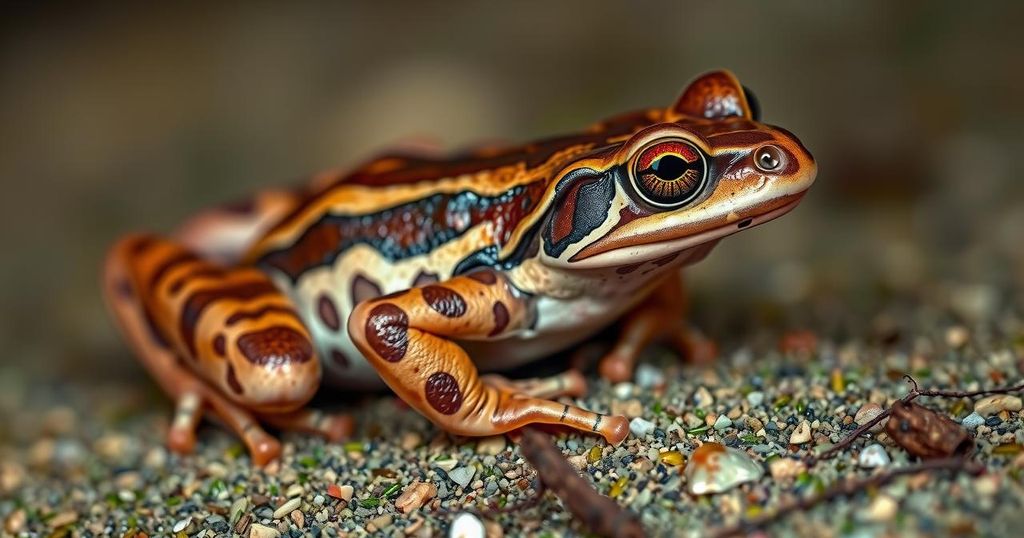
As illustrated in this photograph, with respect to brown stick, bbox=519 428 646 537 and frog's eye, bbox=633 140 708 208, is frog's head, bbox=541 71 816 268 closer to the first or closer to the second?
frog's eye, bbox=633 140 708 208

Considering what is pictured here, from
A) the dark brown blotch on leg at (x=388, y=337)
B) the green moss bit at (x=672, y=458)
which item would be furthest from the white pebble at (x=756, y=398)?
the dark brown blotch on leg at (x=388, y=337)

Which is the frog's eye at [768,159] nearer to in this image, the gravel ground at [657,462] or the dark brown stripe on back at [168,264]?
the gravel ground at [657,462]

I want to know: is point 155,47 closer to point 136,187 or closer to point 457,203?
point 136,187

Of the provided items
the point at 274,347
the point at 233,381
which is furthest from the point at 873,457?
the point at 233,381

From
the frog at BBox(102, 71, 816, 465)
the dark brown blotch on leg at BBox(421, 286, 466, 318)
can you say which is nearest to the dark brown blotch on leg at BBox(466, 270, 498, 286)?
the frog at BBox(102, 71, 816, 465)

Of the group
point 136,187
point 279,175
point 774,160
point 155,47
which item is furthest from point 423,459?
point 155,47

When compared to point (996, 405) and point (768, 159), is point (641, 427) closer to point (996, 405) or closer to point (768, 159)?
point (768, 159)

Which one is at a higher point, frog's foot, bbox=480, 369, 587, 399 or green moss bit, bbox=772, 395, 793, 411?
frog's foot, bbox=480, 369, 587, 399

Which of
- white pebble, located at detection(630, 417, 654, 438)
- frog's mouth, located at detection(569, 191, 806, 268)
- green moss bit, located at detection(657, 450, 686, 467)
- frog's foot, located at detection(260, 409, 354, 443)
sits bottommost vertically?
green moss bit, located at detection(657, 450, 686, 467)
